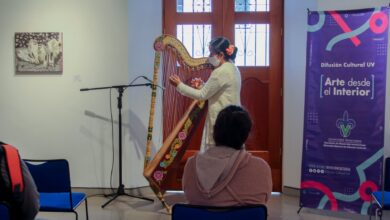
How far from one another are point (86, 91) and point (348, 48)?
2568mm

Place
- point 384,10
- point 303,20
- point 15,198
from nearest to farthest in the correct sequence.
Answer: point 15,198, point 384,10, point 303,20

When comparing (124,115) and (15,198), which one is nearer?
(15,198)

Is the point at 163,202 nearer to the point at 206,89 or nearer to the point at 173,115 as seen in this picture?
the point at 173,115

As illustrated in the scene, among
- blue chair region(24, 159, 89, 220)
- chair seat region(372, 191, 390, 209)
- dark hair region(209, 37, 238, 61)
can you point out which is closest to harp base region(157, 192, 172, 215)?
blue chair region(24, 159, 89, 220)

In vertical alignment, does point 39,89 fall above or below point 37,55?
below

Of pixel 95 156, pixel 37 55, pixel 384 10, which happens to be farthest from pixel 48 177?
pixel 384 10

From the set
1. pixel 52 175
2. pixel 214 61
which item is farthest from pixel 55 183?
pixel 214 61

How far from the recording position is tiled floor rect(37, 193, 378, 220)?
3756 mm

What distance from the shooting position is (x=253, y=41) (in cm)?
455

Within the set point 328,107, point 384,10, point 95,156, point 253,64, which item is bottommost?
point 95,156

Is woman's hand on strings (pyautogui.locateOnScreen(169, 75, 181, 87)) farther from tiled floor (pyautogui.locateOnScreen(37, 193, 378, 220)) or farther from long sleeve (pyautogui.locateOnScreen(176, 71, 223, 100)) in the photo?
tiled floor (pyautogui.locateOnScreen(37, 193, 378, 220))

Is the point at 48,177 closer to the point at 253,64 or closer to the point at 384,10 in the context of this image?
the point at 253,64

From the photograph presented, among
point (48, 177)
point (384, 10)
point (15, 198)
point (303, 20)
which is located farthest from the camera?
point (303, 20)

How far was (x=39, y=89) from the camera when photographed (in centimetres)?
449
